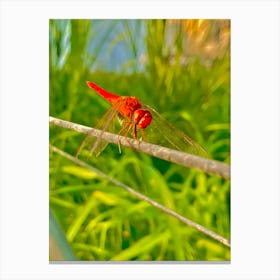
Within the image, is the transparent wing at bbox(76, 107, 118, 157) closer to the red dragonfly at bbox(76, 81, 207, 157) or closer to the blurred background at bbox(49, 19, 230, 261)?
the red dragonfly at bbox(76, 81, 207, 157)

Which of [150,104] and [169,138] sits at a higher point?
[150,104]

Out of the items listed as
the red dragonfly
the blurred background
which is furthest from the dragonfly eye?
the blurred background

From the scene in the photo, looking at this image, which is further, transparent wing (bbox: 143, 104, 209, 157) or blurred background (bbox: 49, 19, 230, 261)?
blurred background (bbox: 49, 19, 230, 261)
